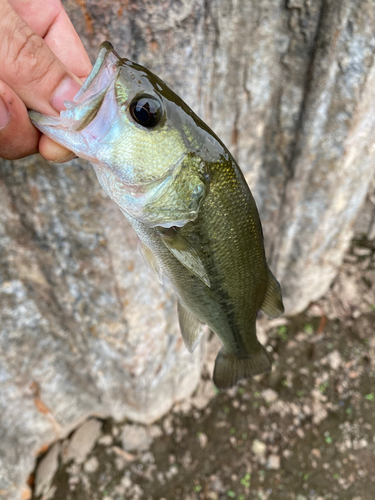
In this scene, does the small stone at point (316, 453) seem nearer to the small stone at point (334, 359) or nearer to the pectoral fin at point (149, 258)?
the small stone at point (334, 359)

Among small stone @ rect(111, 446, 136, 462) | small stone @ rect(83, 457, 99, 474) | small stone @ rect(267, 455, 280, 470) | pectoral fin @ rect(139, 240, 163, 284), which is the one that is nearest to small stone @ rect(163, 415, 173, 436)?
small stone @ rect(111, 446, 136, 462)

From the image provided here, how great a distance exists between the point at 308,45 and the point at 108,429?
2.51 meters

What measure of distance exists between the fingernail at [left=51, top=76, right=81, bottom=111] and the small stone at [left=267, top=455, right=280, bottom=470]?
2.33m

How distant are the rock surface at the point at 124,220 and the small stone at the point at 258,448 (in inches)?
21.7

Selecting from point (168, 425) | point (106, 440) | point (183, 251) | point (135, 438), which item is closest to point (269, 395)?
point (168, 425)

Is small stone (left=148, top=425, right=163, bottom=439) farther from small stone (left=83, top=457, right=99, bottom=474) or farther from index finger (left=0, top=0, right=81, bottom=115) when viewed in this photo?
index finger (left=0, top=0, right=81, bottom=115)

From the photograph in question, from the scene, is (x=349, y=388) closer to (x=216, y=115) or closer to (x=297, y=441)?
(x=297, y=441)

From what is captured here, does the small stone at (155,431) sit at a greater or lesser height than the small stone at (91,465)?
greater

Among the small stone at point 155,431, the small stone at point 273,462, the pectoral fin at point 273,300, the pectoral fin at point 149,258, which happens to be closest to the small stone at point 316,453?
the small stone at point 273,462

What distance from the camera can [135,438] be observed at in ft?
7.15

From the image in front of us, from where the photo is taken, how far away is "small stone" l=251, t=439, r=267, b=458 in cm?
220

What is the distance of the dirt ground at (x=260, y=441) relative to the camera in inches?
80.3

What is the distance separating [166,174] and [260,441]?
82.1 inches

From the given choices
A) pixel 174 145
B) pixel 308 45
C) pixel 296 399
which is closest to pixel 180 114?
pixel 174 145
